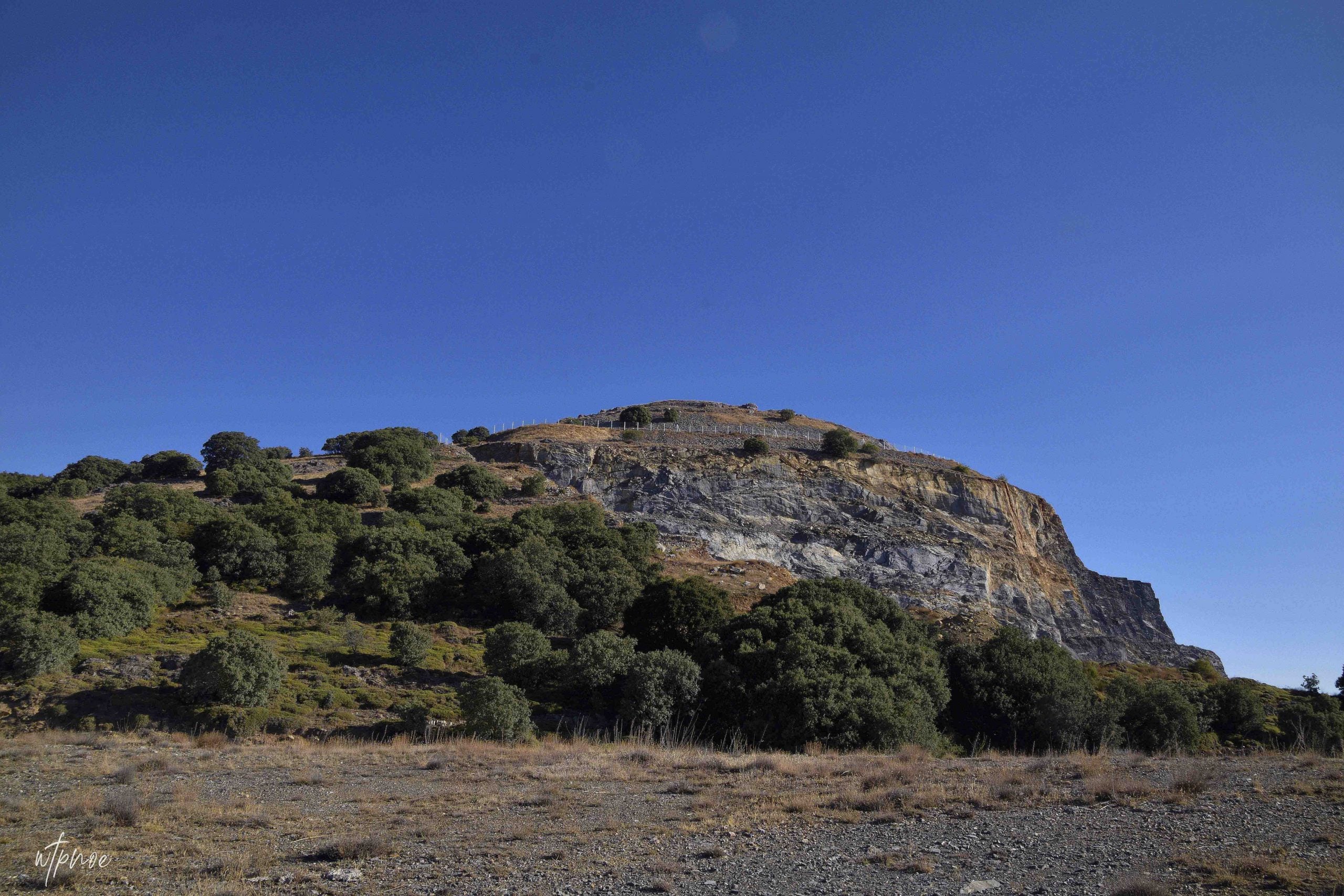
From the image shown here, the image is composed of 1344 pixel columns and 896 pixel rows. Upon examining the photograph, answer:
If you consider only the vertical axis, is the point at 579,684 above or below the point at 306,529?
below

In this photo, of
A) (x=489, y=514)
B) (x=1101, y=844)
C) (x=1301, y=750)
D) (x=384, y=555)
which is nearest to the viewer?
(x=1101, y=844)

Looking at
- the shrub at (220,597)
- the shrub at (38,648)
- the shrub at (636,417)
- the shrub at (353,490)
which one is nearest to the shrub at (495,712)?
the shrub at (38,648)

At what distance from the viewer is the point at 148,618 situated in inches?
1169

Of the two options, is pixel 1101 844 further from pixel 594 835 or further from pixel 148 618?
pixel 148 618

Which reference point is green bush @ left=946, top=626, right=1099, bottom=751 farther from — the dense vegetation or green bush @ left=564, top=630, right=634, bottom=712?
green bush @ left=564, top=630, right=634, bottom=712

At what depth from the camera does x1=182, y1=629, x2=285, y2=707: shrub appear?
22.6 m

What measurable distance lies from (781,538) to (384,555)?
28491 millimetres

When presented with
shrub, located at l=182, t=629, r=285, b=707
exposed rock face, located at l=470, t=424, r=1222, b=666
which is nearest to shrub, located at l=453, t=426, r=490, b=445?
exposed rock face, located at l=470, t=424, r=1222, b=666

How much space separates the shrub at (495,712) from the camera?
70.4 feet

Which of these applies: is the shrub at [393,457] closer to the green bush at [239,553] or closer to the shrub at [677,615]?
the green bush at [239,553]

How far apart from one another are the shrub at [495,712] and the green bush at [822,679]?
6388 mm

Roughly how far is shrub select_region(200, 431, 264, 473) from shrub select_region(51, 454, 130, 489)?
19.8 feet

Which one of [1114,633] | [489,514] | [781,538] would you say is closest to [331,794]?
[489,514]

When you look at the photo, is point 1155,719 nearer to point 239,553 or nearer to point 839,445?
point 239,553
